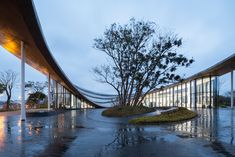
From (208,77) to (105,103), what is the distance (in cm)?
3558

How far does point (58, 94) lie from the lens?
5525 centimetres

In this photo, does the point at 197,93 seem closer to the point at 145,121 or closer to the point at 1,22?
the point at 145,121

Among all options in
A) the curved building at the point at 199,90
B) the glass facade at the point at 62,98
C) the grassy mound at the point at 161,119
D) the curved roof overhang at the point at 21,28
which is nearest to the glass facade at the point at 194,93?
the curved building at the point at 199,90

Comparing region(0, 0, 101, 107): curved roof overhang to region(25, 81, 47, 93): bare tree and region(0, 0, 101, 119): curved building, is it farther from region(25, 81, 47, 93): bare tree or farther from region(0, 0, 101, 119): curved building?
region(25, 81, 47, 93): bare tree

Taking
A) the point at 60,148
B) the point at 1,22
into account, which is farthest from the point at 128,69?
the point at 60,148

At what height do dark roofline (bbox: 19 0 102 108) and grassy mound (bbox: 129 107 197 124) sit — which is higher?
dark roofline (bbox: 19 0 102 108)

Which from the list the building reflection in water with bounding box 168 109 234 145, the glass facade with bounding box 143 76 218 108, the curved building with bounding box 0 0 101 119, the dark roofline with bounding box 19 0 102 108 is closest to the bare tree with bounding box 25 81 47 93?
the glass facade with bounding box 143 76 218 108

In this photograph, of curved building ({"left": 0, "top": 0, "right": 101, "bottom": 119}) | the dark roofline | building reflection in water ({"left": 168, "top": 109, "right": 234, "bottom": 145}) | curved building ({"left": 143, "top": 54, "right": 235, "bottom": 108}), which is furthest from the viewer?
curved building ({"left": 143, "top": 54, "right": 235, "bottom": 108})

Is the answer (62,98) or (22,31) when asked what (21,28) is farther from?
(62,98)

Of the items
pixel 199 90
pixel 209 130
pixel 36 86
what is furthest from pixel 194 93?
pixel 209 130

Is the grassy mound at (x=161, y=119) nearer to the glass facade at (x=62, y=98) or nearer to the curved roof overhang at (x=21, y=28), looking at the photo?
the curved roof overhang at (x=21, y=28)

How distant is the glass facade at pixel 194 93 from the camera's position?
45031 millimetres

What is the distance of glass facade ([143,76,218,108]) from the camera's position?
148 ft

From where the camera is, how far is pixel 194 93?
49438 mm
